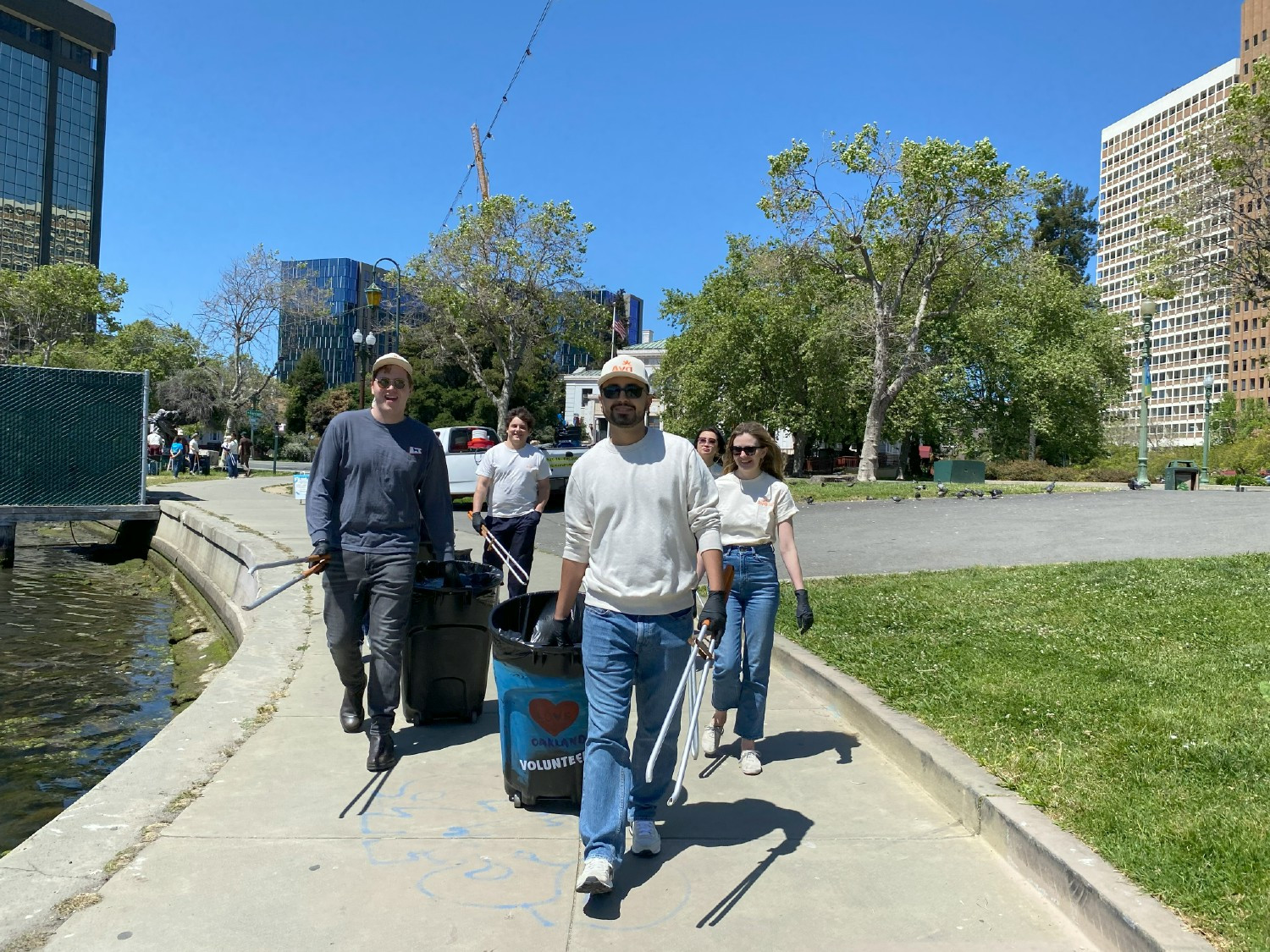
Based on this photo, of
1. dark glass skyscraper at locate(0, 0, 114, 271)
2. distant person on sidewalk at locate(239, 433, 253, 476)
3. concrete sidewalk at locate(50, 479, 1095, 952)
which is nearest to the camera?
concrete sidewalk at locate(50, 479, 1095, 952)

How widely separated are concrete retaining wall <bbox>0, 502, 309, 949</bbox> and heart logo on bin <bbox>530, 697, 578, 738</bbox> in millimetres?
1594

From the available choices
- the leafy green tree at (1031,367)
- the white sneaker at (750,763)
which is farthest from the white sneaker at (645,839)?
the leafy green tree at (1031,367)

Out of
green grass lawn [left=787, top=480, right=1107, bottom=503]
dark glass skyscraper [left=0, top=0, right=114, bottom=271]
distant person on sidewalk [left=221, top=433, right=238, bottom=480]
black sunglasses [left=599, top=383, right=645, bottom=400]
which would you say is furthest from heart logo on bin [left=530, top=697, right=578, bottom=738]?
A: dark glass skyscraper [left=0, top=0, right=114, bottom=271]

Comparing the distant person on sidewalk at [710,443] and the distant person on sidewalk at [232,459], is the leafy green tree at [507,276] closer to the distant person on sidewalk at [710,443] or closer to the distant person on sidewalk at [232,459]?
the distant person on sidewalk at [232,459]

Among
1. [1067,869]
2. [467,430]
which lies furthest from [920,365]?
[1067,869]

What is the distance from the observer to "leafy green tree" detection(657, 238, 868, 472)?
4209 centimetres

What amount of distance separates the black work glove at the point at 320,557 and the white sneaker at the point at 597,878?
230 centimetres

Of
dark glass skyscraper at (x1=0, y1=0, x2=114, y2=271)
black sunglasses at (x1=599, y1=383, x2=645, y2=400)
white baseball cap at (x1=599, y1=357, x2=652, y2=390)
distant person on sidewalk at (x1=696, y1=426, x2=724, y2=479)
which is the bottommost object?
distant person on sidewalk at (x1=696, y1=426, x2=724, y2=479)

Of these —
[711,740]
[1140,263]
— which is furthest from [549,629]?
[1140,263]

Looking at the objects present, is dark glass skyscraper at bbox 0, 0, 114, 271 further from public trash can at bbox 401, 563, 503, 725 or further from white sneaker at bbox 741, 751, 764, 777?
white sneaker at bbox 741, 751, 764, 777

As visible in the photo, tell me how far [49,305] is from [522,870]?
194 ft

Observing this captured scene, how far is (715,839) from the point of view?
168 inches

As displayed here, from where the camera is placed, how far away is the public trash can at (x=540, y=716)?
172 inches

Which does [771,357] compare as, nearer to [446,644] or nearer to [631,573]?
[446,644]
